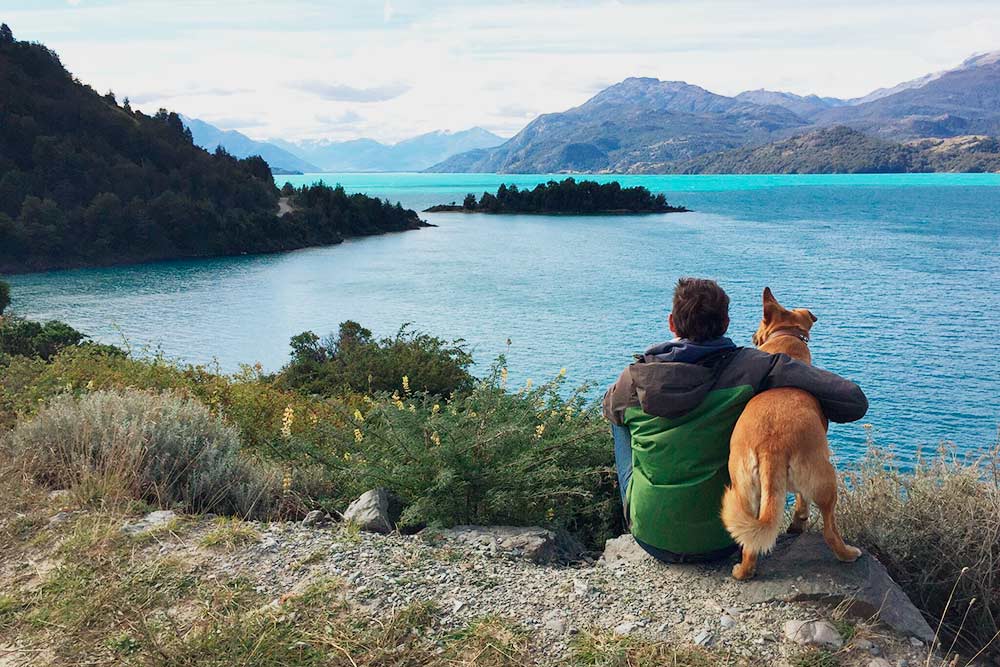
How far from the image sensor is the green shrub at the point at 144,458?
17.6ft

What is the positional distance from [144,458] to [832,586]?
186 inches

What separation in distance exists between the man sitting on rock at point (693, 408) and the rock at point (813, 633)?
57 cm

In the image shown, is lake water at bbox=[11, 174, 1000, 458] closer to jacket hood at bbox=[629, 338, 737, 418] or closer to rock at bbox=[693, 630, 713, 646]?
jacket hood at bbox=[629, 338, 737, 418]

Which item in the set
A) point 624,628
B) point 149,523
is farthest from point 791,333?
point 149,523

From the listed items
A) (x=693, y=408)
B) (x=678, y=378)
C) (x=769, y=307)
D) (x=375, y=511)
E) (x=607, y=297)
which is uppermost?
(x=769, y=307)

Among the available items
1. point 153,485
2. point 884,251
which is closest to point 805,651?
point 153,485

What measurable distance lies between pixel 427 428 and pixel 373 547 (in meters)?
1.36

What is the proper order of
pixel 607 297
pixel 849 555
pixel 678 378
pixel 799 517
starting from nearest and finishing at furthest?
pixel 678 378 → pixel 849 555 → pixel 799 517 → pixel 607 297

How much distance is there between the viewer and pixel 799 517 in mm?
4262

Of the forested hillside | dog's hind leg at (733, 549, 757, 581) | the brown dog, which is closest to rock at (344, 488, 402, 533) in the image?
dog's hind leg at (733, 549, 757, 581)

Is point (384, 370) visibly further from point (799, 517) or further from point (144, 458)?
point (799, 517)

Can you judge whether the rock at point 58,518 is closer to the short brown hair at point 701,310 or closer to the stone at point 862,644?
the short brown hair at point 701,310

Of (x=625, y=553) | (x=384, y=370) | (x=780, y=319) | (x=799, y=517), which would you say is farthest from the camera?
(x=384, y=370)

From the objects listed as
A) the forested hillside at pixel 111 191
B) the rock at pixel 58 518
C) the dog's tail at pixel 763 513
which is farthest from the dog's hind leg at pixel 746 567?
the forested hillside at pixel 111 191
